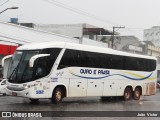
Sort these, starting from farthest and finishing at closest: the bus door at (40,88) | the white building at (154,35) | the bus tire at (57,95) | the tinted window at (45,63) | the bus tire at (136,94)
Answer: the white building at (154,35), the bus tire at (136,94), the bus tire at (57,95), the tinted window at (45,63), the bus door at (40,88)

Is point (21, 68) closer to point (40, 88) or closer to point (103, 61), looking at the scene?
point (40, 88)

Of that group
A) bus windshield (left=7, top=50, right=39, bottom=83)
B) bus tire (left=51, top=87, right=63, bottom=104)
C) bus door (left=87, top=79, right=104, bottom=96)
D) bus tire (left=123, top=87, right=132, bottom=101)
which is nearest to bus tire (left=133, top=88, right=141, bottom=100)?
bus tire (left=123, top=87, right=132, bottom=101)

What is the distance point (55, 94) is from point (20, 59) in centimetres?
252

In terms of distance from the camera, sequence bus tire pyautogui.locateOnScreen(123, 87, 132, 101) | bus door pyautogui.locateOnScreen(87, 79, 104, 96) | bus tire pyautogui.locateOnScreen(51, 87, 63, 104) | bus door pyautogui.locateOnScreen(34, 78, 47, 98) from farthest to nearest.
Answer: bus tire pyautogui.locateOnScreen(123, 87, 132, 101), bus door pyautogui.locateOnScreen(87, 79, 104, 96), bus tire pyautogui.locateOnScreen(51, 87, 63, 104), bus door pyautogui.locateOnScreen(34, 78, 47, 98)

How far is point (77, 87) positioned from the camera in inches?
850

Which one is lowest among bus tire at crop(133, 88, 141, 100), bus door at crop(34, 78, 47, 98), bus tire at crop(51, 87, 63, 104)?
bus tire at crop(133, 88, 141, 100)

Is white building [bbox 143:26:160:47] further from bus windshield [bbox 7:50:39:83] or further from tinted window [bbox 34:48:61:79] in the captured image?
bus windshield [bbox 7:50:39:83]

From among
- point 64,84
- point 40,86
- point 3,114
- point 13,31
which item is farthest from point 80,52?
point 13,31

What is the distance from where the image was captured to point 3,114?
565 inches

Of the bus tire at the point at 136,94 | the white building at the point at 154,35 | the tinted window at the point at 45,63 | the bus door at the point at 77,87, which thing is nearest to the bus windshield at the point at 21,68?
the tinted window at the point at 45,63

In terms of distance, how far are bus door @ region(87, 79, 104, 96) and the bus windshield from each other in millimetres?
4455

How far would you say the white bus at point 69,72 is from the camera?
62.9 feet

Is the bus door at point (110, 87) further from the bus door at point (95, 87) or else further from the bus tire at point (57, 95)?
the bus tire at point (57, 95)

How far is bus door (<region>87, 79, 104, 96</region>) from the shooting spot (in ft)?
74.0
